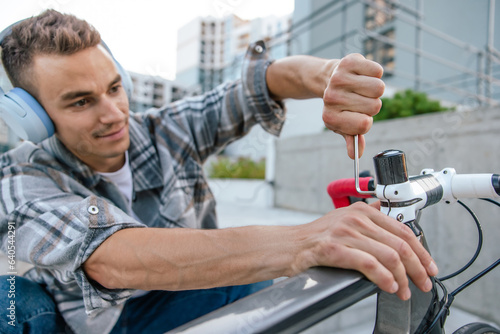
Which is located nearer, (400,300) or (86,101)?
(400,300)

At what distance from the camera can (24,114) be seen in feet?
2.93

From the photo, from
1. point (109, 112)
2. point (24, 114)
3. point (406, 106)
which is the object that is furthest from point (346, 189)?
point (406, 106)

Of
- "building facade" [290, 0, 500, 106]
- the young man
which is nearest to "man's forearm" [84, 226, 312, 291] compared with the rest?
the young man

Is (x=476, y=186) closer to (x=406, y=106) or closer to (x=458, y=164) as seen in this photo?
(x=458, y=164)

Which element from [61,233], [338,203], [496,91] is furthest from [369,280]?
[496,91]

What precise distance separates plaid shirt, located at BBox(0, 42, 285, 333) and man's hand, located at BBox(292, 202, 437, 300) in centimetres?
45

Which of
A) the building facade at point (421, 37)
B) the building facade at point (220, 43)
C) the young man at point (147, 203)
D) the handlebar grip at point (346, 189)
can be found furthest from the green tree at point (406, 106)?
the handlebar grip at point (346, 189)

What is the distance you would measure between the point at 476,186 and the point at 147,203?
105 cm

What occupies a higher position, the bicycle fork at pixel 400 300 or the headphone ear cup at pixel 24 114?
the headphone ear cup at pixel 24 114

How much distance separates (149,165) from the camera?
4.21 ft

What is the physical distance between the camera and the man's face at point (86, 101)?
3.01 ft

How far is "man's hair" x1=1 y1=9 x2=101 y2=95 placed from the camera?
90 centimetres

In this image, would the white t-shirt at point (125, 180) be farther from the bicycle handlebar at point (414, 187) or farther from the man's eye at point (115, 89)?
the bicycle handlebar at point (414, 187)

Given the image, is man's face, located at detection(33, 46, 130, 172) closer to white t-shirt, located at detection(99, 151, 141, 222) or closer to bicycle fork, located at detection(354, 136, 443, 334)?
white t-shirt, located at detection(99, 151, 141, 222)
